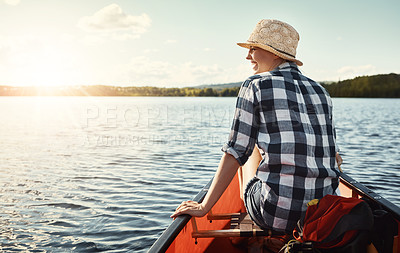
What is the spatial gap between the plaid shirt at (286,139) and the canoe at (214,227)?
1.25 ft

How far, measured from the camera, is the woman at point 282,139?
2.07 m

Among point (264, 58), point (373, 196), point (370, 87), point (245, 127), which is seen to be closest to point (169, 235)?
point (245, 127)

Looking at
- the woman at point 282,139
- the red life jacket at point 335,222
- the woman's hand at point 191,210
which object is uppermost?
the woman at point 282,139

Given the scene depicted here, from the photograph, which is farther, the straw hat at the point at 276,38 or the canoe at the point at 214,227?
the canoe at the point at 214,227

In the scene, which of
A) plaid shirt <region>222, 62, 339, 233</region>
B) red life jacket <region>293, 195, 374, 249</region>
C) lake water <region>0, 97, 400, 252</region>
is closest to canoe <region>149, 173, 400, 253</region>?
red life jacket <region>293, 195, 374, 249</region>

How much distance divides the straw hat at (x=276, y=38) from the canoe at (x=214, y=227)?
41.8 inches

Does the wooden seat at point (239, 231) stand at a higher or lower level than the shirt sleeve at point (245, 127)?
lower

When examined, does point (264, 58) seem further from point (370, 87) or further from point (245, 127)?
point (370, 87)

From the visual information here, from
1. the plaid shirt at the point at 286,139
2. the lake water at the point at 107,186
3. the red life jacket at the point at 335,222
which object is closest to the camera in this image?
the red life jacket at the point at 335,222

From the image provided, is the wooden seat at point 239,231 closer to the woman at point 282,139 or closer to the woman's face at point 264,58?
the woman at point 282,139

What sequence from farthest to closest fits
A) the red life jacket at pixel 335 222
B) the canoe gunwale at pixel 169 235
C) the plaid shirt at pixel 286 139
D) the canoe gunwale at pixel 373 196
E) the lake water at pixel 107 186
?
the lake water at pixel 107 186
the canoe gunwale at pixel 373 196
the canoe gunwale at pixel 169 235
the plaid shirt at pixel 286 139
the red life jacket at pixel 335 222

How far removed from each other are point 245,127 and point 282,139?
0.21 metres

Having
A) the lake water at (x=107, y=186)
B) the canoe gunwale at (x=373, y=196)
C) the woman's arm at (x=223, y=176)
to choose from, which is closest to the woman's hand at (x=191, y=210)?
the woman's arm at (x=223, y=176)

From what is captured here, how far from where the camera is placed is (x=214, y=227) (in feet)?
12.8
